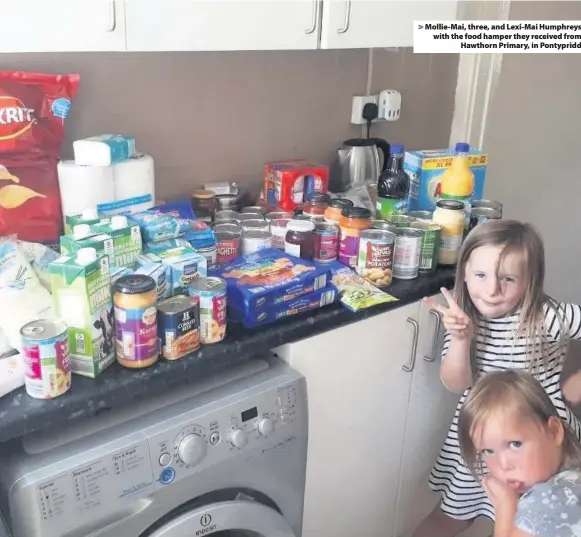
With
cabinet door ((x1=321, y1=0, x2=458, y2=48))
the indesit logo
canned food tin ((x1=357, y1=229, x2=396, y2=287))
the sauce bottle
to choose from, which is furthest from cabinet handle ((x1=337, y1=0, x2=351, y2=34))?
the indesit logo

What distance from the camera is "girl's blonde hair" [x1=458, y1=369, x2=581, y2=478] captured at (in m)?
1.13

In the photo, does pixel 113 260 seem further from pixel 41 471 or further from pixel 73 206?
pixel 41 471

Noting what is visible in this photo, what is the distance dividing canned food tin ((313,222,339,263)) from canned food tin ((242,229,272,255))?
0.34ft

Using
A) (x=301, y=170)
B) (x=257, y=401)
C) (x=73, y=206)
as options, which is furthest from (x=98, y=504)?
(x=301, y=170)

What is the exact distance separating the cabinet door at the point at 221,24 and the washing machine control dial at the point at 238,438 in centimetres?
68

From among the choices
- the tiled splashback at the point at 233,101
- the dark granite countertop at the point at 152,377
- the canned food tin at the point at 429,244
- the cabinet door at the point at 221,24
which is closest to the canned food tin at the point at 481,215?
the canned food tin at the point at 429,244

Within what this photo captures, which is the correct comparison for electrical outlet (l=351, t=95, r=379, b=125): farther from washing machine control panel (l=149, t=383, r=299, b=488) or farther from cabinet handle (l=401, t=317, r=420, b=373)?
washing machine control panel (l=149, t=383, r=299, b=488)

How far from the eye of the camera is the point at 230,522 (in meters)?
1.14

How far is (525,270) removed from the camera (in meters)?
1.33

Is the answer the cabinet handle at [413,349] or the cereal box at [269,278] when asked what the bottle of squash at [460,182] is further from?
the cereal box at [269,278]

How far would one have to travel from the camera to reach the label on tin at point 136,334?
106cm

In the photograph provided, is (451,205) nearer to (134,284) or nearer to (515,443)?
(515,443)

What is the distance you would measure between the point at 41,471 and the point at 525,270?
94 centimetres

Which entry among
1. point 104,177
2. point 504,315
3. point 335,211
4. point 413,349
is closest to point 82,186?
point 104,177
